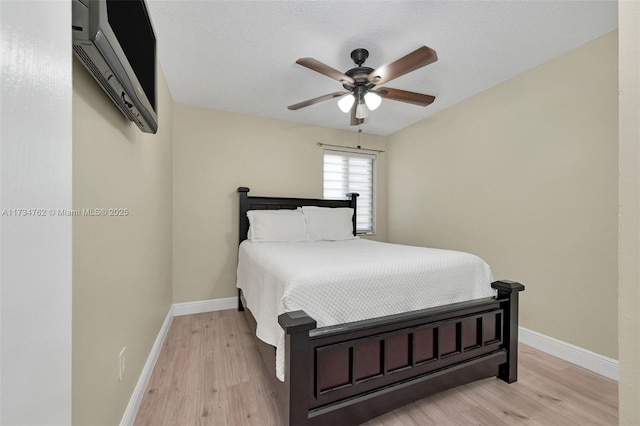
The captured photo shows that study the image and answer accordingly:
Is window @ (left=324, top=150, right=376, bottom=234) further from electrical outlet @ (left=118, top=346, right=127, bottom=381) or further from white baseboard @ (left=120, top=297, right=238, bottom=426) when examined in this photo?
electrical outlet @ (left=118, top=346, right=127, bottom=381)

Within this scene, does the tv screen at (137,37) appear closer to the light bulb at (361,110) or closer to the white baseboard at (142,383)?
the light bulb at (361,110)

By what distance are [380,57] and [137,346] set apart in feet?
8.68

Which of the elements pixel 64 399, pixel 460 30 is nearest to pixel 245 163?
pixel 460 30

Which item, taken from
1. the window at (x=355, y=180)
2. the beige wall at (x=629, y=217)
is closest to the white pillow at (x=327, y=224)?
the window at (x=355, y=180)

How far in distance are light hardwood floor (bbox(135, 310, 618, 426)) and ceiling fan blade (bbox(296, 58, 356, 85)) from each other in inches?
84.3

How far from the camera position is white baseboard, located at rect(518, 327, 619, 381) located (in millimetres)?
1821

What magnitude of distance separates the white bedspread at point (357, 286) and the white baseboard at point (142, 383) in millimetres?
711

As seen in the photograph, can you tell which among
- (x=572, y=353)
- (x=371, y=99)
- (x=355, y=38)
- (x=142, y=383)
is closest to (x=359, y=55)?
(x=355, y=38)

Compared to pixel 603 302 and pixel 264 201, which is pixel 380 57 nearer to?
pixel 264 201

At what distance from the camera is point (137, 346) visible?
1541 millimetres

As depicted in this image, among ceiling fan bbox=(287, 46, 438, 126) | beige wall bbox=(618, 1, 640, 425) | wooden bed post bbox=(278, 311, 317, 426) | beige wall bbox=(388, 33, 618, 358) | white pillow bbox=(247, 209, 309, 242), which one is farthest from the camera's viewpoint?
white pillow bbox=(247, 209, 309, 242)

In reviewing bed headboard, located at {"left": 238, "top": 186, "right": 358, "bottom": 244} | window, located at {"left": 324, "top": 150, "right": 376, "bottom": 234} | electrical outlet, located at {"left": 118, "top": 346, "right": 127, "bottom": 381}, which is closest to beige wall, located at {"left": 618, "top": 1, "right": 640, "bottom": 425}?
electrical outlet, located at {"left": 118, "top": 346, "right": 127, "bottom": 381}

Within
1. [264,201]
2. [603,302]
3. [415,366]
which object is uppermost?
[264,201]

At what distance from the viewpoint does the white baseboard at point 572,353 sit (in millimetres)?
1821
